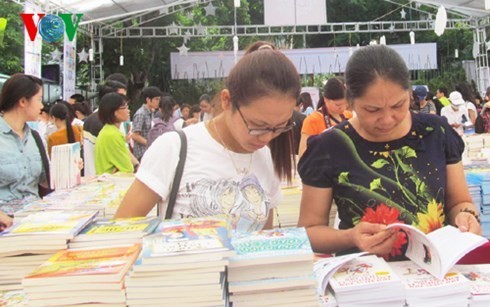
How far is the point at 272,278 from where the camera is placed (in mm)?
967

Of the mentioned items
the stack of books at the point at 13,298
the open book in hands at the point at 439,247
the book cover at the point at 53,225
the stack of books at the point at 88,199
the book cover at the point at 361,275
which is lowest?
the stack of books at the point at 13,298

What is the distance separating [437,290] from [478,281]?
13 cm

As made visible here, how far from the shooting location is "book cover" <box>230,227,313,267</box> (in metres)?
0.96

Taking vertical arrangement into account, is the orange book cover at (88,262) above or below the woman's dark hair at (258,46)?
below

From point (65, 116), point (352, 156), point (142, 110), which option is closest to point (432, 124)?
point (352, 156)

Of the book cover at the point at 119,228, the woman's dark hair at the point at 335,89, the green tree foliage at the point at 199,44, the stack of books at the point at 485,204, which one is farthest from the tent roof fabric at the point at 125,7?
the book cover at the point at 119,228

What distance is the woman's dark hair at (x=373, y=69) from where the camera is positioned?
4.74 ft

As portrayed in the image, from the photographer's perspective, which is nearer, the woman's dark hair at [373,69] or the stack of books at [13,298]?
the stack of books at [13,298]

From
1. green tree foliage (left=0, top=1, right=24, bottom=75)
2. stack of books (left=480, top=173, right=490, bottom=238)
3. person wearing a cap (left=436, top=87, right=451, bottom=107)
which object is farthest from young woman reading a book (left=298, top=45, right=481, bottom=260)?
green tree foliage (left=0, top=1, right=24, bottom=75)

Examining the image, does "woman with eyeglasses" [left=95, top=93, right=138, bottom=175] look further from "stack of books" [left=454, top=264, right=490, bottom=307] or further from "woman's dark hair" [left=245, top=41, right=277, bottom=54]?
"stack of books" [left=454, top=264, right=490, bottom=307]

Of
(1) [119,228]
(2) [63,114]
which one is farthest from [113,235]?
(2) [63,114]

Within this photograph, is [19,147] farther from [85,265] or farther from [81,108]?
[81,108]

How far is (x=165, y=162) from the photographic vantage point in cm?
138

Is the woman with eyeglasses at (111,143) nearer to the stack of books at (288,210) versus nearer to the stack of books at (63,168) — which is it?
the stack of books at (63,168)
